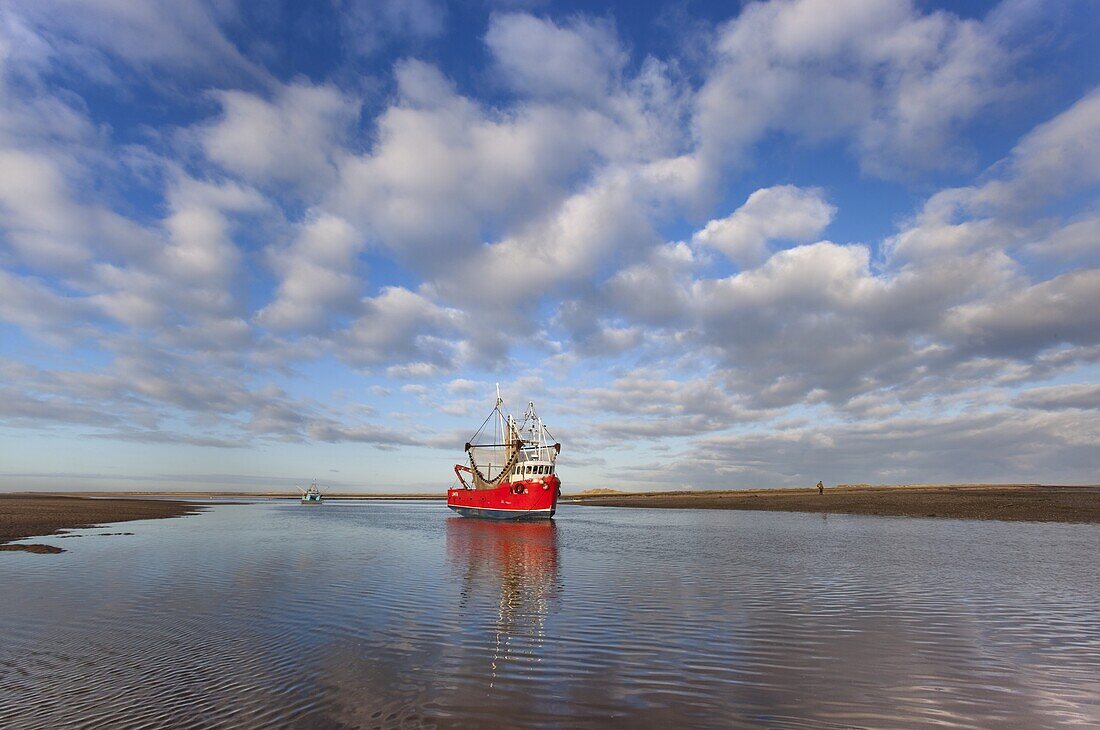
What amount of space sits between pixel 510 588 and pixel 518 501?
42.3 metres

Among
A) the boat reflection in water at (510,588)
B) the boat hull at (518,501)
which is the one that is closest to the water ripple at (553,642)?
the boat reflection in water at (510,588)

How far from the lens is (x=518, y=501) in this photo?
201ft

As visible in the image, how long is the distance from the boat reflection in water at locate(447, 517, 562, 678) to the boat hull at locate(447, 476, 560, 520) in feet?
69.1

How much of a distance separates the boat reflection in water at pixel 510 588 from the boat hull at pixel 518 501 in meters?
21.1

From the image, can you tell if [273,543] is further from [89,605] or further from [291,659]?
[291,659]

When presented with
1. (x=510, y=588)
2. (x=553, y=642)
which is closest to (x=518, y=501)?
(x=510, y=588)

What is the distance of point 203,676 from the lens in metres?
10.0

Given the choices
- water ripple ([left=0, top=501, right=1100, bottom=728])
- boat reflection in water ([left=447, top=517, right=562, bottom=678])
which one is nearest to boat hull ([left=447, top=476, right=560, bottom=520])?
boat reflection in water ([left=447, top=517, right=562, bottom=678])

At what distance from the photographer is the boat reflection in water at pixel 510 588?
40.7 feet

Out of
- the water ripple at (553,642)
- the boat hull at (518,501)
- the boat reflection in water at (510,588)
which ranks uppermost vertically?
the boat hull at (518,501)

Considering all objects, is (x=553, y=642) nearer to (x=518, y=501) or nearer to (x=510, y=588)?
(x=510, y=588)

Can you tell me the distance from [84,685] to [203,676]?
70.4 inches

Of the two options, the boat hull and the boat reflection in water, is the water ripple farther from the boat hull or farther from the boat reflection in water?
the boat hull

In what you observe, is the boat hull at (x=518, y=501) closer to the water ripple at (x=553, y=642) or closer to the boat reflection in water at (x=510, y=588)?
the boat reflection in water at (x=510, y=588)
